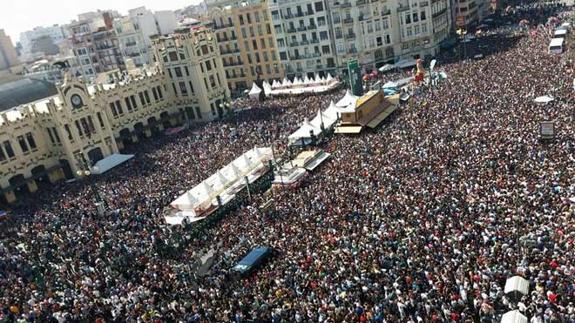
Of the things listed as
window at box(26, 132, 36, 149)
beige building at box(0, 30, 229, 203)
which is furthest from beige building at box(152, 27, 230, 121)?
window at box(26, 132, 36, 149)

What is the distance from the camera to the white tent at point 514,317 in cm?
1770

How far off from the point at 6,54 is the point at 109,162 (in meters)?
45.8

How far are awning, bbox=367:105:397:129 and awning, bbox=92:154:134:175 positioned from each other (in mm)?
27534

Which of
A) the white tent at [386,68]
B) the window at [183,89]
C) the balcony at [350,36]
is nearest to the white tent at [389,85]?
the white tent at [386,68]

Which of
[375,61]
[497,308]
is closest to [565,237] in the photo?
[497,308]

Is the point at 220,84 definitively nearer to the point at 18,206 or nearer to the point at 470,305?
the point at 18,206

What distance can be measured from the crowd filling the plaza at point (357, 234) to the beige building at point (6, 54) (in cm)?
4674

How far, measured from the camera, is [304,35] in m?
82.1

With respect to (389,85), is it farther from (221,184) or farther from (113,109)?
(113,109)

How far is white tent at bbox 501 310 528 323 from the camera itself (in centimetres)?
1770

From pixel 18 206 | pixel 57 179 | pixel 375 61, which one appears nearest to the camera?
pixel 18 206

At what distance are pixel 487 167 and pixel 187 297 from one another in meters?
20.3

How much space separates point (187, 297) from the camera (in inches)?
1018

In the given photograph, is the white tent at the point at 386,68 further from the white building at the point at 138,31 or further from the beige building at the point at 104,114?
the white building at the point at 138,31
